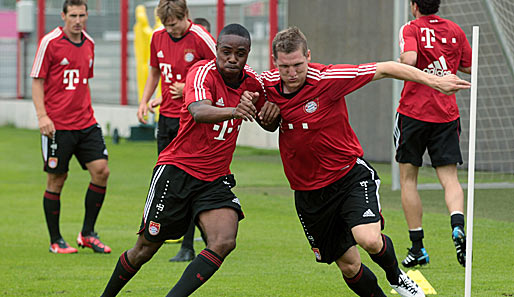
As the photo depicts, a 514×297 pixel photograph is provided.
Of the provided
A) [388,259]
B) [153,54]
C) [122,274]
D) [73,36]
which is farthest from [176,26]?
[388,259]

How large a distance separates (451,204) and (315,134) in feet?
6.75

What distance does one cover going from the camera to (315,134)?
213 inches

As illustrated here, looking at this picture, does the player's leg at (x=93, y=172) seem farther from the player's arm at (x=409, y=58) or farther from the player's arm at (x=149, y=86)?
the player's arm at (x=409, y=58)

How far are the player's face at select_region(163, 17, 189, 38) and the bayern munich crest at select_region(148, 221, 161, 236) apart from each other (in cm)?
269

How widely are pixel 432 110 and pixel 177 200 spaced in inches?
106

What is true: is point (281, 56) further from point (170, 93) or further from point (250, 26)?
point (250, 26)

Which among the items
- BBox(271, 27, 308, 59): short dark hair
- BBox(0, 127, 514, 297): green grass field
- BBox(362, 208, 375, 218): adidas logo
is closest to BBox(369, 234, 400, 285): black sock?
BBox(362, 208, 375, 218): adidas logo

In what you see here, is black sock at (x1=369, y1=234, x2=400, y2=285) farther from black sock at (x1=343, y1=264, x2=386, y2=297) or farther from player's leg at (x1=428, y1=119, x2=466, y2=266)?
player's leg at (x1=428, y1=119, x2=466, y2=266)

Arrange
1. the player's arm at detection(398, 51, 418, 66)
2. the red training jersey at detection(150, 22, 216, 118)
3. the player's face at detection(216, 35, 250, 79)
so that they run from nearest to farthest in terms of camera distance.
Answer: the player's face at detection(216, 35, 250, 79)
the player's arm at detection(398, 51, 418, 66)
the red training jersey at detection(150, 22, 216, 118)

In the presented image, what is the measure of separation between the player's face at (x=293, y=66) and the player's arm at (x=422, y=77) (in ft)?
1.43

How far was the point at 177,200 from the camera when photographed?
17.8ft

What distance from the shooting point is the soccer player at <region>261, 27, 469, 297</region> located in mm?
5266

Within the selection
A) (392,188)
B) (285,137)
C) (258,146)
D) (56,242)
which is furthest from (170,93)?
(258,146)

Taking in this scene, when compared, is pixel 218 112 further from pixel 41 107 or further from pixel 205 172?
pixel 41 107
